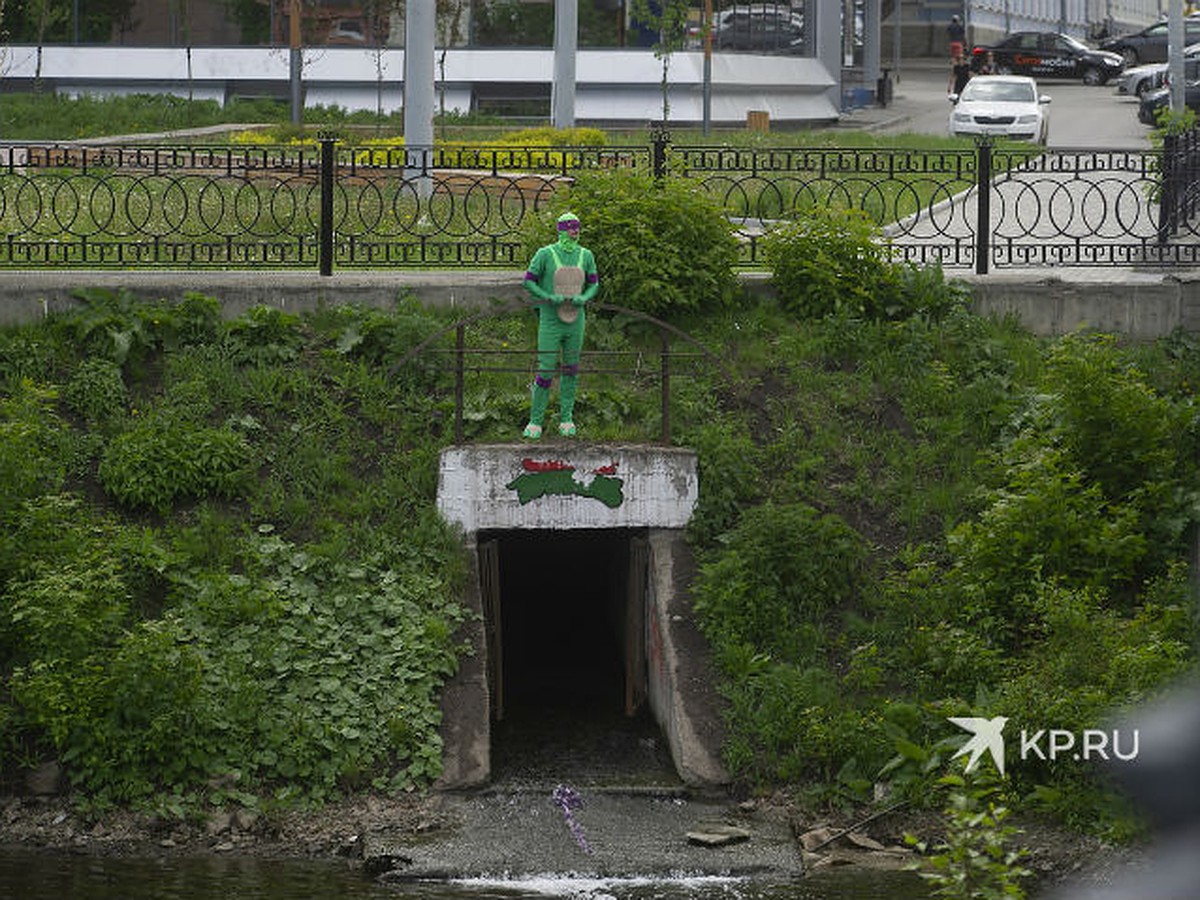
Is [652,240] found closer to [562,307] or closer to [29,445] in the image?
[562,307]

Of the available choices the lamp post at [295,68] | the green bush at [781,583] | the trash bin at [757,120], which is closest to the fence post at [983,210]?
the green bush at [781,583]

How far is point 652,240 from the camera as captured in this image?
48.9 feet

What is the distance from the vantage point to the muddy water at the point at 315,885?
1054 centimetres

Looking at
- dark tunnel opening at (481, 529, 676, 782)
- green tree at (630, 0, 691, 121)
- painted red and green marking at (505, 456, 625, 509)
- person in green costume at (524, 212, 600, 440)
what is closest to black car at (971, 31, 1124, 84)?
green tree at (630, 0, 691, 121)

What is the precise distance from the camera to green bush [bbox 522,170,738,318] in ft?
48.6

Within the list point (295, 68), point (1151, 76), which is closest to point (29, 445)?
point (295, 68)

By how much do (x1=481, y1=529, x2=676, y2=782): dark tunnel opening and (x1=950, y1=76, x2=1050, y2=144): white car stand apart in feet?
58.8

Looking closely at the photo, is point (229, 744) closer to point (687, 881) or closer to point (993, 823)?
point (687, 881)

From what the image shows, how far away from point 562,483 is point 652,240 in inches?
93.2

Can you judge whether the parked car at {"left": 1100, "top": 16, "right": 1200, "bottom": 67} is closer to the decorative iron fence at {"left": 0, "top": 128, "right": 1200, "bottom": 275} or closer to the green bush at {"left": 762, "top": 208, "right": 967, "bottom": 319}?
the decorative iron fence at {"left": 0, "top": 128, "right": 1200, "bottom": 275}

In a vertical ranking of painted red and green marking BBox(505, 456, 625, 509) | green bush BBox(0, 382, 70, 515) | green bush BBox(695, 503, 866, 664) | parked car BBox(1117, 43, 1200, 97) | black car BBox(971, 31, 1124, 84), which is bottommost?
green bush BBox(695, 503, 866, 664)

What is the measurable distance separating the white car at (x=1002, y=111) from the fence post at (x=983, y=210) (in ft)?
54.8

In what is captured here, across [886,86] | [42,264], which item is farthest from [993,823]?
[886,86]

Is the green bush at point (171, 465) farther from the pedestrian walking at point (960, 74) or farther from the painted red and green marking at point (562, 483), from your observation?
the pedestrian walking at point (960, 74)
